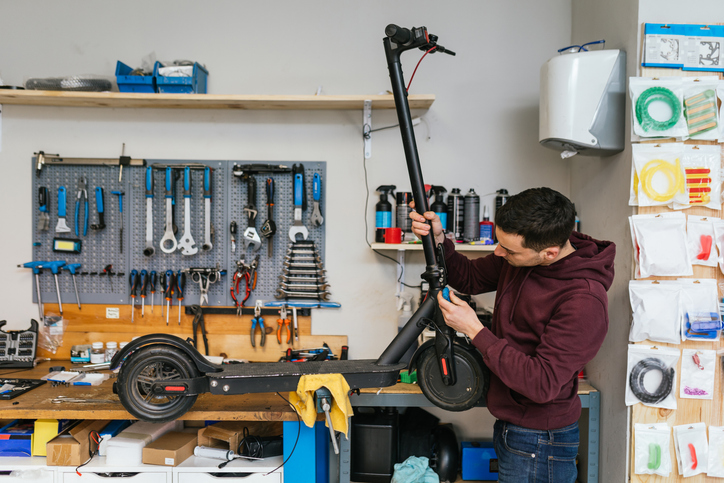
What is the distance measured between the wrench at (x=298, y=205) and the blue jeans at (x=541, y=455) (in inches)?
55.4

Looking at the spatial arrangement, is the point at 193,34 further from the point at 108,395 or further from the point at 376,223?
the point at 108,395

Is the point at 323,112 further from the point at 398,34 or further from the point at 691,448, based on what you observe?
the point at 691,448

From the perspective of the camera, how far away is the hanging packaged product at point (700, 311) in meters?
1.72

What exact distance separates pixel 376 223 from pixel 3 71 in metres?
2.17

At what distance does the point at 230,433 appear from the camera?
2.02m

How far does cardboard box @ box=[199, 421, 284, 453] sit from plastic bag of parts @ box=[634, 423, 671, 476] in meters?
1.49

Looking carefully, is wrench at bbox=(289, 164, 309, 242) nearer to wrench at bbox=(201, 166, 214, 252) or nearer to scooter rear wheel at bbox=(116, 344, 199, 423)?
wrench at bbox=(201, 166, 214, 252)

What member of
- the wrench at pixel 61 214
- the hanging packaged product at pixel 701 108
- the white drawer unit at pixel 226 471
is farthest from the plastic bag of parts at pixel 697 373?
the wrench at pixel 61 214

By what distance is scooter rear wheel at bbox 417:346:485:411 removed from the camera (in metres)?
1.57

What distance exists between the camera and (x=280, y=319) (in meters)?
2.46

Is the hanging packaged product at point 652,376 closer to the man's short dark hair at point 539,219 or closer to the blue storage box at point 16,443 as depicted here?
the man's short dark hair at point 539,219

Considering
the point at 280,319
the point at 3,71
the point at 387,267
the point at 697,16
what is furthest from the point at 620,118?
the point at 3,71

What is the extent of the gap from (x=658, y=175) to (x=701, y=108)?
28 cm

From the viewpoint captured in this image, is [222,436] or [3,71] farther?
[3,71]
